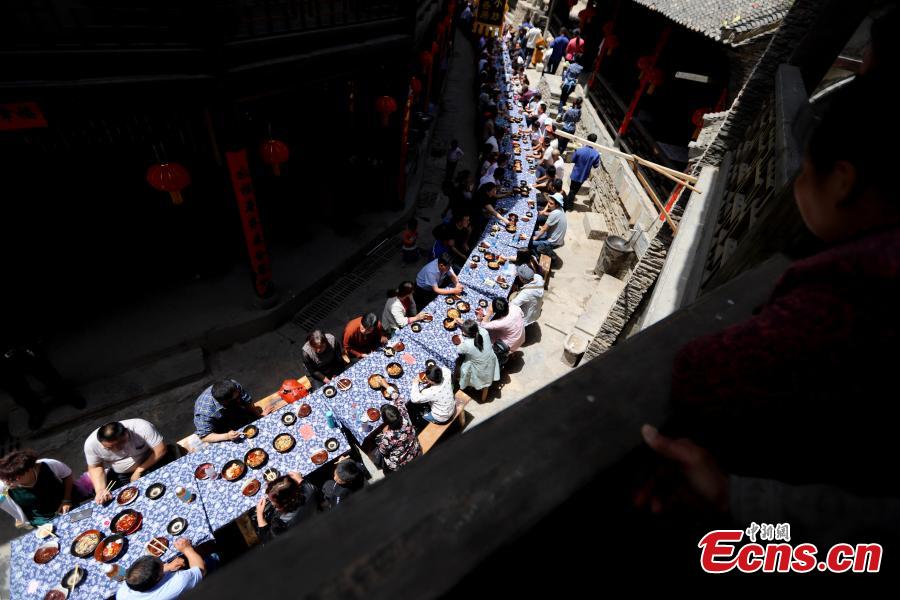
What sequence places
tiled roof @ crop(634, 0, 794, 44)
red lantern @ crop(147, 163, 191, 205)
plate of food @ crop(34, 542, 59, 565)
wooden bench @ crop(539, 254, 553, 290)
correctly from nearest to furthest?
1. plate of food @ crop(34, 542, 59, 565)
2. red lantern @ crop(147, 163, 191, 205)
3. tiled roof @ crop(634, 0, 794, 44)
4. wooden bench @ crop(539, 254, 553, 290)

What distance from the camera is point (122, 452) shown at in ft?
17.3

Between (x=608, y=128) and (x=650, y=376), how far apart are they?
18754 millimetres

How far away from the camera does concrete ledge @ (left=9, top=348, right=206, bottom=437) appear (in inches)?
267

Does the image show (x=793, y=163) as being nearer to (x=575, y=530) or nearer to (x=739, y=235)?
(x=739, y=235)

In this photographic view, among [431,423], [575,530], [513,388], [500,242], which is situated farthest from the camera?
[500,242]

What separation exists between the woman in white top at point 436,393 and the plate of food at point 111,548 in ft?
12.4

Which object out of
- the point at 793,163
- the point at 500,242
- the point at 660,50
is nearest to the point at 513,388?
the point at 500,242

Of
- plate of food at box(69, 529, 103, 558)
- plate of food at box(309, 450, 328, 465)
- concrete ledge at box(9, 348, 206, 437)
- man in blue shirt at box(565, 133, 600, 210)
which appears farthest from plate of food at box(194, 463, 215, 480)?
man in blue shirt at box(565, 133, 600, 210)

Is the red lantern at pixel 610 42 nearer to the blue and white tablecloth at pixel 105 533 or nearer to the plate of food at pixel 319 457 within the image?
the plate of food at pixel 319 457

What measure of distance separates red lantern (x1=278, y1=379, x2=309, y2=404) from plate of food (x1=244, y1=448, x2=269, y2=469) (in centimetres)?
95

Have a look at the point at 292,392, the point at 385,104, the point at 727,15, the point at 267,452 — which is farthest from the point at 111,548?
the point at 727,15

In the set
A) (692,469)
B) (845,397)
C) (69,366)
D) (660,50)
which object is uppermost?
(845,397)

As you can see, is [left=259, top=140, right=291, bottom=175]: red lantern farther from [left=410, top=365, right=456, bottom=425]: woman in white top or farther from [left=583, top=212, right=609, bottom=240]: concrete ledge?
[left=583, top=212, right=609, bottom=240]: concrete ledge

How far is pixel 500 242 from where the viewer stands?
33.5 feet
